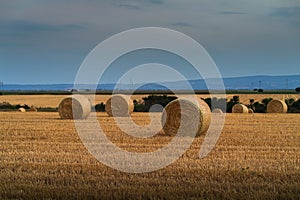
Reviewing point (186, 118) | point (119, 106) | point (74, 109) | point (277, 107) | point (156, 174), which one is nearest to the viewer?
point (156, 174)

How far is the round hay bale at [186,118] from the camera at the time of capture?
16.6 metres

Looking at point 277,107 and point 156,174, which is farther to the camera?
point 277,107

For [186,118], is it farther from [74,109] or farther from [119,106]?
[119,106]

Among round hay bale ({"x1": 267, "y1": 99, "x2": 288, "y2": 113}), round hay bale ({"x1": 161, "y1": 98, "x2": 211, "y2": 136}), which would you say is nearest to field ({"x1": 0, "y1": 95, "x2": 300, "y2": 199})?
round hay bale ({"x1": 161, "y1": 98, "x2": 211, "y2": 136})

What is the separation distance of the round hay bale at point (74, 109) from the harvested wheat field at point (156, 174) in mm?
10663

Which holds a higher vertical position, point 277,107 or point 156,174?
point 277,107

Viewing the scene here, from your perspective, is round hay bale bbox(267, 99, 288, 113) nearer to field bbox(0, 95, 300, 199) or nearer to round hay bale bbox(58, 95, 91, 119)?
round hay bale bbox(58, 95, 91, 119)

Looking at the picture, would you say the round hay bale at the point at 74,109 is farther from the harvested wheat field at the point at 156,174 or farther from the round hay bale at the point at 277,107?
the round hay bale at the point at 277,107

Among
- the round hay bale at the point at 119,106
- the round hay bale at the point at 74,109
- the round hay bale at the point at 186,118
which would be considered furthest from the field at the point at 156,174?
the round hay bale at the point at 119,106

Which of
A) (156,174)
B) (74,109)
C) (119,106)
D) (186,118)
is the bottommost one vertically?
(156,174)

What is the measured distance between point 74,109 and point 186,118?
9.53m

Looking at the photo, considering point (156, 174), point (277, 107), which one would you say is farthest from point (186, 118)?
point (277, 107)

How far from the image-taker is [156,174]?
366 inches

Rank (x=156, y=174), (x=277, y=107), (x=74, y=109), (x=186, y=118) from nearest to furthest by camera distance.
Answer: (x=156, y=174) < (x=186, y=118) < (x=74, y=109) < (x=277, y=107)
